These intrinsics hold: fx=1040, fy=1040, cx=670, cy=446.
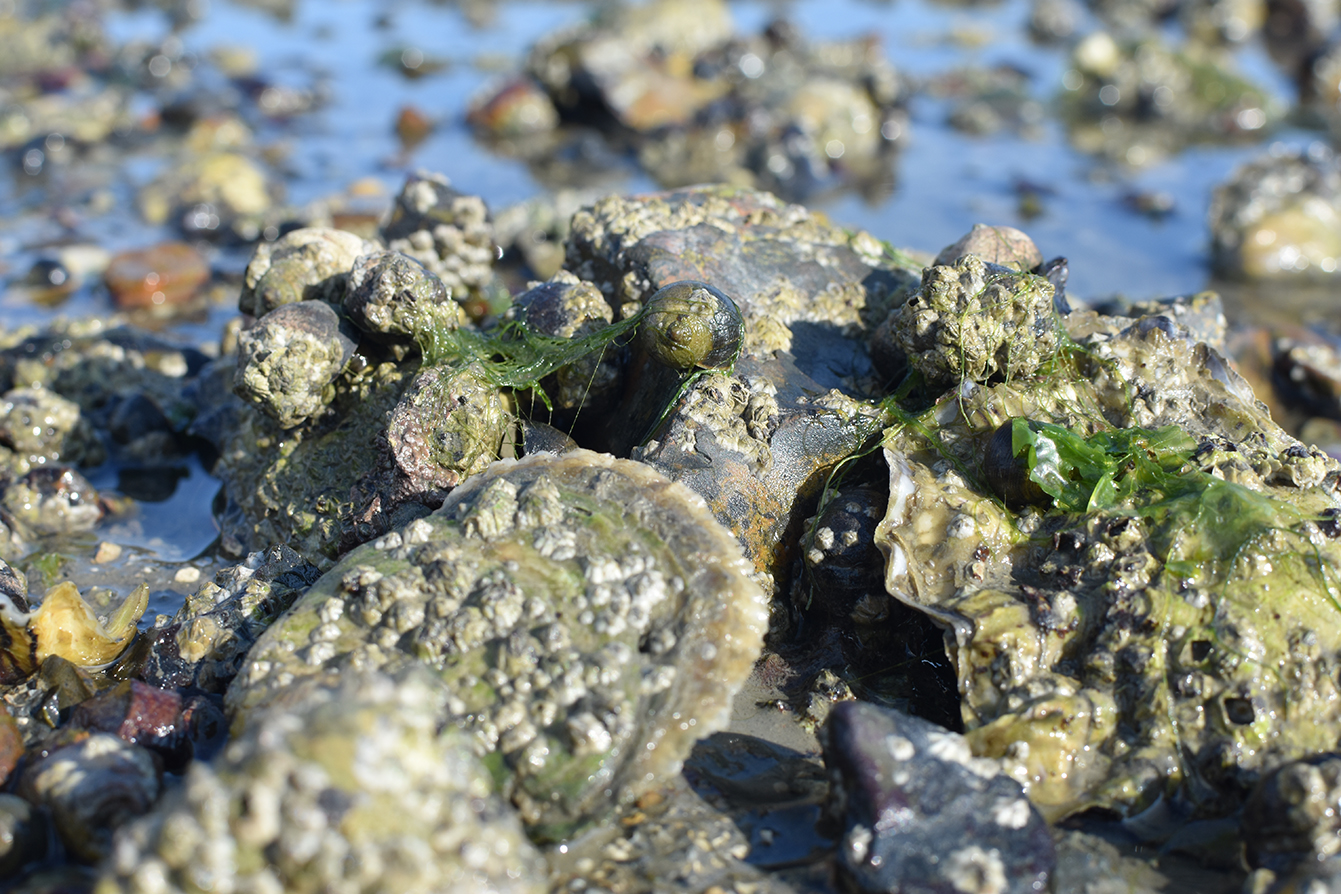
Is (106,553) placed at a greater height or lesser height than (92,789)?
lesser

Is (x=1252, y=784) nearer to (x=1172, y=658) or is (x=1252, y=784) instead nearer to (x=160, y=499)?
(x=1172, y=658)

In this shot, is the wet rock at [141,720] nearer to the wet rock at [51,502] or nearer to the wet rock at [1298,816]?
the wet rock at [51,502]

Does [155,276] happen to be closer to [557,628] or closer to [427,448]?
[427,448]

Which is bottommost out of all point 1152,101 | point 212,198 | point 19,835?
point 212,198

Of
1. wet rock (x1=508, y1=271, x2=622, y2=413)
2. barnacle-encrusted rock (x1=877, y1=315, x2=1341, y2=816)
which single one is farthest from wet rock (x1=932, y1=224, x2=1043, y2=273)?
wet rock (x1=508, y1=271, x2=622, y2=413)

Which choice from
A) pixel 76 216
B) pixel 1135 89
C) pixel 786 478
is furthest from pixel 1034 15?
pixel 786 478

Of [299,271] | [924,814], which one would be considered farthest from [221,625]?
[924,814]
